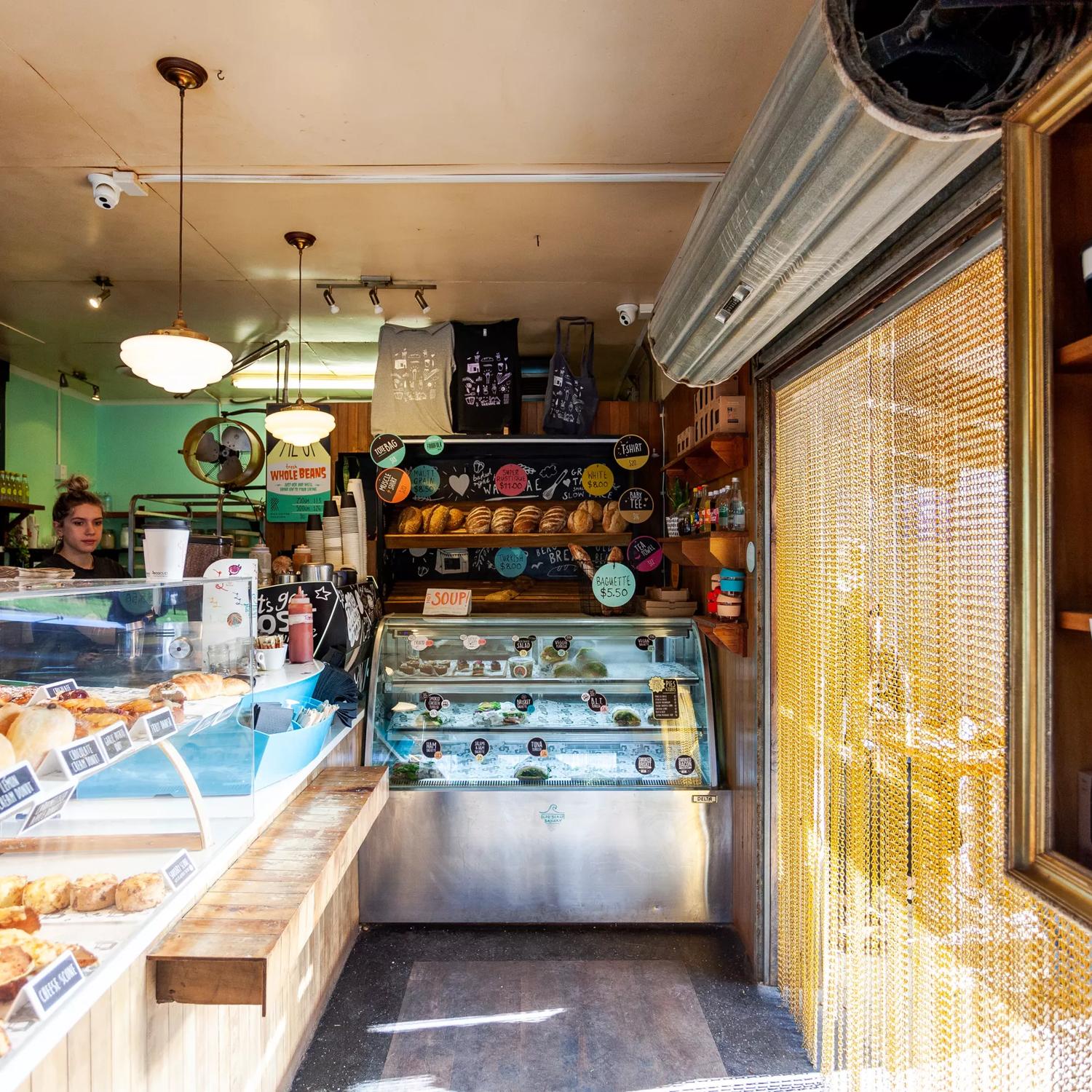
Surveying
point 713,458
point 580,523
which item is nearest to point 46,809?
point 713,458

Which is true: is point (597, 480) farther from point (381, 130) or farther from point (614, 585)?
point (381, 130)

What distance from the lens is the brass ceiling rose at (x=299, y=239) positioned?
12.0 feet

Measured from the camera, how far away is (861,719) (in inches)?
90.7

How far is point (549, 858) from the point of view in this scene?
359 centimetres

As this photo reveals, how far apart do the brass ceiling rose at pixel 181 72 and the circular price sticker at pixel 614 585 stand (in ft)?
9.34

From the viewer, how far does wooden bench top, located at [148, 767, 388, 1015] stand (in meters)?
1.66

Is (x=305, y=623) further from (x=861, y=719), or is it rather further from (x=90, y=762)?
(x=861, y=719)

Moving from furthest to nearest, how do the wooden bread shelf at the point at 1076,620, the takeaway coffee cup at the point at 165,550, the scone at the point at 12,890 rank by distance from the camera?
the takeaway coffee cup at the point at 165,550
the scone at the point at 12,890
the wooden bread shelf at the point at 1076,620

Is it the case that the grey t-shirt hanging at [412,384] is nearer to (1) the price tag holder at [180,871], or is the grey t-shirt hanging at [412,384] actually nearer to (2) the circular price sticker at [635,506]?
(2) the circular price sticker at [635,506]

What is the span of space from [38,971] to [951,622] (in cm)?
193

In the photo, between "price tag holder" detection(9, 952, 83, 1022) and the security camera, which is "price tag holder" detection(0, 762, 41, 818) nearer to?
"price tag holder" detection(9, 952, 83, 1022)

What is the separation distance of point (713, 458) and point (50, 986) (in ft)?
10.9

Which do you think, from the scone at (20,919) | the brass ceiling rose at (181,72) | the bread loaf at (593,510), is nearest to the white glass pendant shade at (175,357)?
the brass ceiling rose at (181,72)

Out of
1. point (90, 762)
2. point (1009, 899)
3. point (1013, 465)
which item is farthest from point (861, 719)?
point (90, 762)
